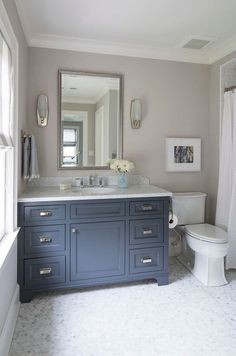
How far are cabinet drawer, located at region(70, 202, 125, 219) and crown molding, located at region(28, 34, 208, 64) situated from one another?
5.42 feet

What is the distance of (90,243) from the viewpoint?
2.48 metres

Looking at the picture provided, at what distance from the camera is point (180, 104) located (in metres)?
3.30

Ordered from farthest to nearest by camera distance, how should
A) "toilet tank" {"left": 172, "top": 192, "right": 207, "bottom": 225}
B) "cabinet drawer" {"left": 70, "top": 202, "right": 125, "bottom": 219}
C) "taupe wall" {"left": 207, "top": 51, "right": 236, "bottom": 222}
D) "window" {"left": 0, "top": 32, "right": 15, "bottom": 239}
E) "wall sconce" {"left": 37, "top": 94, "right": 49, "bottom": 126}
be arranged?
"taupe wall" {"left": 207, "top": 51, "right": 236, "bottom": 222} < "toilet tank" {"left": 172, "top": 192, "right": 207, "bottom": 225} < "wall sconce" {"left": 37, "top": 94, "right": 49, "bottom": 126} < "cabinet drawer" {"left": 70, "top": 202, "right": 125, "bottom": 219} < "window" {"left": 0, "top": 32, "right": 15, "bottom": 239}

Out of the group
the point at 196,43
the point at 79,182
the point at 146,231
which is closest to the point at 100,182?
the point at 79,182

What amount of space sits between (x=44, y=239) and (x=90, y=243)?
39 cm

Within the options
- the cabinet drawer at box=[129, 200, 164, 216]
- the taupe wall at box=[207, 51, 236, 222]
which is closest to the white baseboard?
the cabinet drawer at box=[129, 200, 164, 216]

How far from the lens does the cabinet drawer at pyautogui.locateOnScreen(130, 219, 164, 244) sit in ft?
8.48

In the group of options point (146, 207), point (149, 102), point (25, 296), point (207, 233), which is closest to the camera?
point (25, 296)

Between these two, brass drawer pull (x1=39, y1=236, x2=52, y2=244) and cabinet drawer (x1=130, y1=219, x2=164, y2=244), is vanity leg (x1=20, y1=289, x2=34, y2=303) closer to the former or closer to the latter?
brass drawer pull (x1=39, y1=236, x2=52, y2=244)

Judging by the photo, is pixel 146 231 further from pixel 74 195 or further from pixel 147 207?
pixel 74 195

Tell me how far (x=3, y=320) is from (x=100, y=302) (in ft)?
2.80

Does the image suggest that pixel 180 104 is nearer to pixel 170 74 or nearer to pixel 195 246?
pixel 170 74

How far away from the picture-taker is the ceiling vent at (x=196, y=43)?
2873 millimetres

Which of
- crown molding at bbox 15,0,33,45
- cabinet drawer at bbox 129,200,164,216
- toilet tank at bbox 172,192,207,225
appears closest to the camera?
crown molding at bbox 15,0,33,45
